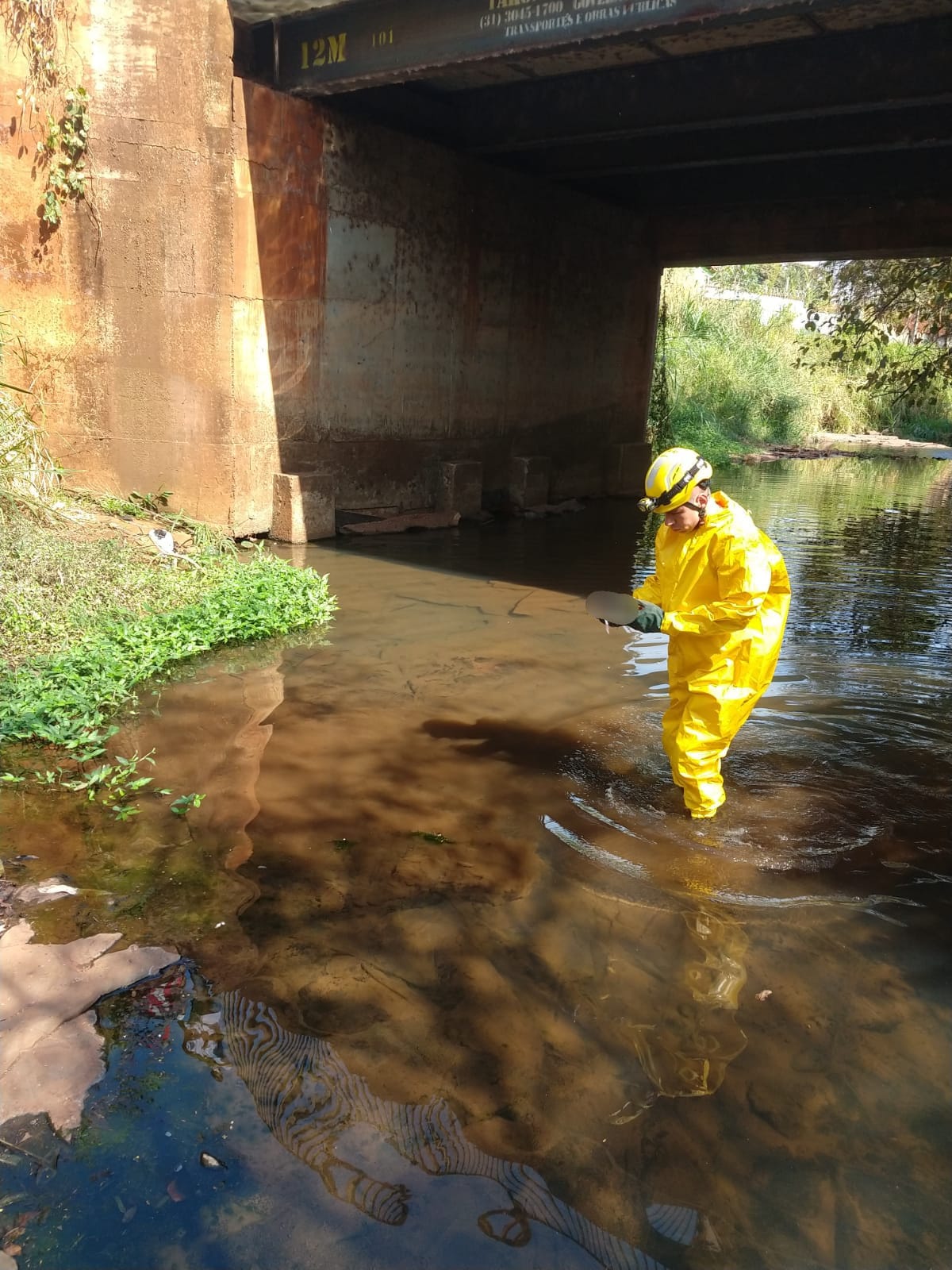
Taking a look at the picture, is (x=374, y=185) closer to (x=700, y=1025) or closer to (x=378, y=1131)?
(x=700, y=1025)

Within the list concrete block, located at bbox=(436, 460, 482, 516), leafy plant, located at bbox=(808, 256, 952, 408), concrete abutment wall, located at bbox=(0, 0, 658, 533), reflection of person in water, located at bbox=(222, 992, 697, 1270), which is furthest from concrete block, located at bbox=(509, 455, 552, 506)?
reflection of person in water, located at bbox=(222, 992, 697, 1270)

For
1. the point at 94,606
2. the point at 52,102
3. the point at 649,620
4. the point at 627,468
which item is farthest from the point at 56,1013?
the point at 627,468

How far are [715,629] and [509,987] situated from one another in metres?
1.89

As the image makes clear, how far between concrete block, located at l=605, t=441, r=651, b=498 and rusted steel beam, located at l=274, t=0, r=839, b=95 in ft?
28.0

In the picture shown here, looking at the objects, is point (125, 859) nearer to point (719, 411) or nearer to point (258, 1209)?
point (258, 1209)

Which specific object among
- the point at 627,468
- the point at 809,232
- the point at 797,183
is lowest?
the point at 627,468

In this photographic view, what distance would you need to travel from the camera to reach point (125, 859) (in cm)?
414

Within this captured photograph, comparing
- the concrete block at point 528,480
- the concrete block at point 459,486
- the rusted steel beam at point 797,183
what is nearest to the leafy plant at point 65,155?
the concrete block at point 459,486

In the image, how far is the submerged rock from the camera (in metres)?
2.84

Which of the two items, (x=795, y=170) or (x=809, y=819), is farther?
(x=795, y=170)

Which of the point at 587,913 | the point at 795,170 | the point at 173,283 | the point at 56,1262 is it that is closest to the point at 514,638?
the point at 587,913

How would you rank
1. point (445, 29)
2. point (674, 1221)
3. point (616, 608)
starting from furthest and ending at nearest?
point (445, 29), point (616, 608), point (674, 1221)

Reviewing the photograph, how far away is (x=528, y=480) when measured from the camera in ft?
47.8

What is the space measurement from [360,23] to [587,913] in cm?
875
